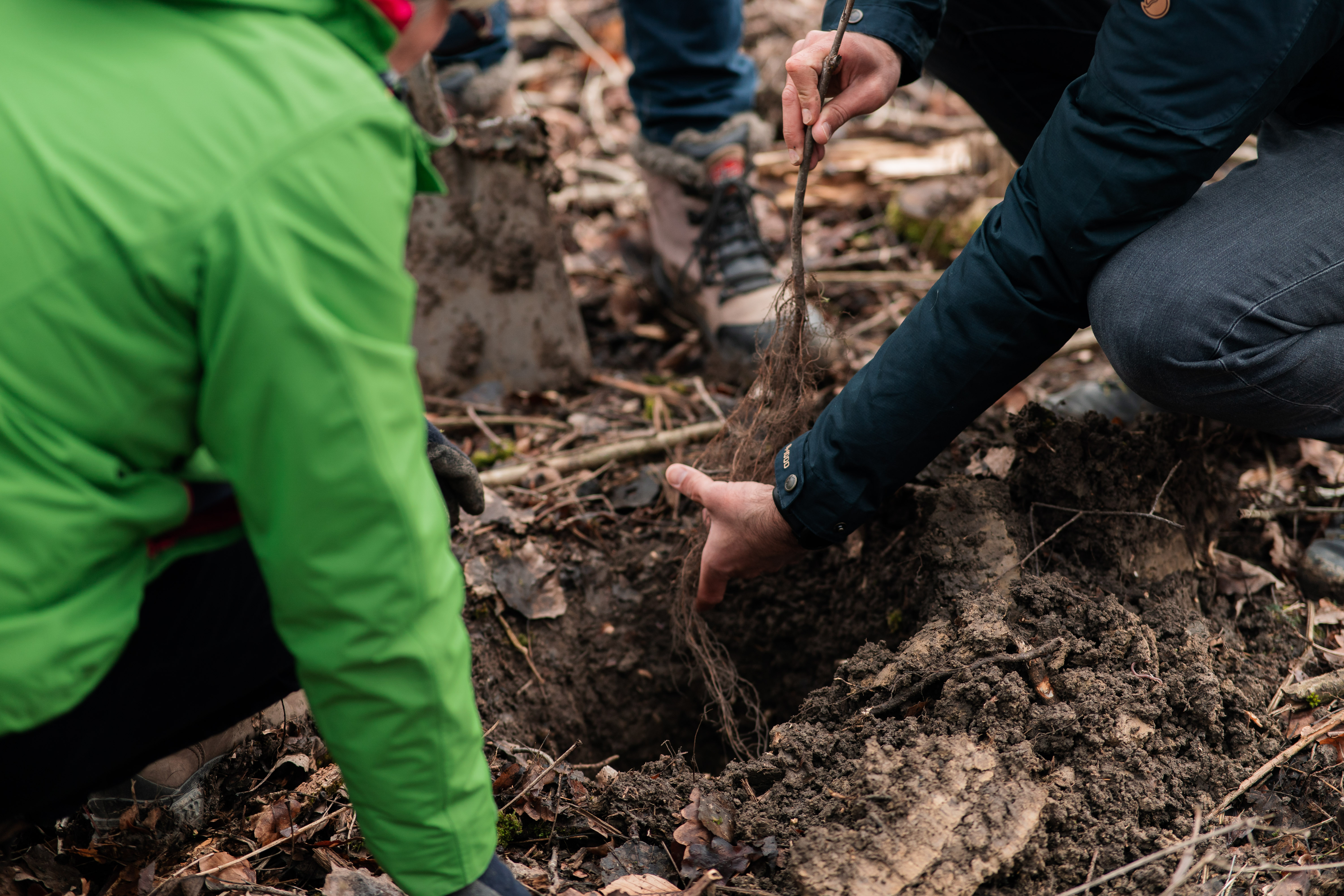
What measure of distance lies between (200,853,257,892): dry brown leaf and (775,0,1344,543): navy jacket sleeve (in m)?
1.23

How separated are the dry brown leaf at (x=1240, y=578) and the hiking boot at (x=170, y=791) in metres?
2.14

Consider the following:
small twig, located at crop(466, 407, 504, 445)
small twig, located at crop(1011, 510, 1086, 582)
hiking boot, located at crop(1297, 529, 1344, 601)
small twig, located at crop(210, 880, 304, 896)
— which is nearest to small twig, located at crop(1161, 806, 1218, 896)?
small twig, located at crop(1011, 510, 1086, 582)

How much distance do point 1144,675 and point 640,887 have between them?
1.06 meters

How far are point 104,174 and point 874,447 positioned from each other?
4.64 ft

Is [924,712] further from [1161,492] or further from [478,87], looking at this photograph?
[478,87]

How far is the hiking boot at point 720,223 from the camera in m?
3.37

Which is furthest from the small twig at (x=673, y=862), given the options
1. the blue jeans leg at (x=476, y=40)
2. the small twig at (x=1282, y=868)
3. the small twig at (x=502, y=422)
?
the blue jeans leg at (x=476, y=40)

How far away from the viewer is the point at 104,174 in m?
1.01

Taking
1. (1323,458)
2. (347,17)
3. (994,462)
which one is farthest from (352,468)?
(1323,458)

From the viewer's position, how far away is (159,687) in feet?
4.95

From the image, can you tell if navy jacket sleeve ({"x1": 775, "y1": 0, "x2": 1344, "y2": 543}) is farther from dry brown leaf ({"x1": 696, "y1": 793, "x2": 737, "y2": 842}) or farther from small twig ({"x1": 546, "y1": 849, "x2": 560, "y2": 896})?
small twig ({"x1": 546, "y1": 849, "x2": 560, "y2": 896})

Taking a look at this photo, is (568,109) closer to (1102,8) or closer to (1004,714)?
(1102,8)

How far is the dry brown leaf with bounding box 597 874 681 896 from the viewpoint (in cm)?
167

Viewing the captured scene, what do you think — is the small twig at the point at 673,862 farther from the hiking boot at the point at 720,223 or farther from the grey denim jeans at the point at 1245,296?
the hiking boot at the point at 720,223
